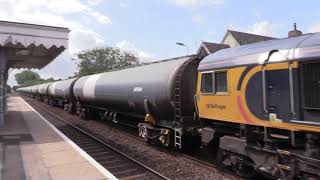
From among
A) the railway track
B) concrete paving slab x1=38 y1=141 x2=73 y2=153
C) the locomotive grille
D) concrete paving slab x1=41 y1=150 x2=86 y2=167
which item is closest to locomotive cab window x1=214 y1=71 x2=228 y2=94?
the locomotive grille

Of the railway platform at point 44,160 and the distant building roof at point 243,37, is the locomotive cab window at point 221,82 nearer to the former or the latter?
the railway platform at point 44,160

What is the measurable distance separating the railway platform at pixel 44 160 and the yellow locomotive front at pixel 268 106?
3185 mm

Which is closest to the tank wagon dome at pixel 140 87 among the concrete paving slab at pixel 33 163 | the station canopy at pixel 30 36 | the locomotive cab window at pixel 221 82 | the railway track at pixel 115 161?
the railway track at pixel 115 161

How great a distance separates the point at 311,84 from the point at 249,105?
5.29ft

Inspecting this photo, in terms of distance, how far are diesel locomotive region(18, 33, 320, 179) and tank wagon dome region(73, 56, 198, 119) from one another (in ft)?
0.17

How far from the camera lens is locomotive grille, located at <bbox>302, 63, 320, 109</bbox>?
7141mm

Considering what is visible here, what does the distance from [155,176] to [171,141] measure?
304cm

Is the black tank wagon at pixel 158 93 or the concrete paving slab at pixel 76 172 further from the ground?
the black tank wagon at pixel 158 93

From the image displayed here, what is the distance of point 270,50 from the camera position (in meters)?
8.09

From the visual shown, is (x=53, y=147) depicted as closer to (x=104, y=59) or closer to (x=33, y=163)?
(x=33, y=163)

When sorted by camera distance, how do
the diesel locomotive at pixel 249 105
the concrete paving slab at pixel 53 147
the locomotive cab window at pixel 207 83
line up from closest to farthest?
the diesel locomotive at pixel 249 105, the locomotive cab window at pixel 207 83, the concrete paving slab at pixel 53 147

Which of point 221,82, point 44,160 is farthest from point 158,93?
point 44,160

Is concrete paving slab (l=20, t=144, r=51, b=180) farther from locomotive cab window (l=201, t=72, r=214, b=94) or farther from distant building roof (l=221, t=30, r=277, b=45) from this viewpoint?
distant building roof (l=221, t=30, r=277, b=45)

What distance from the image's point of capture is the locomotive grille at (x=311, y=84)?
281 inches
